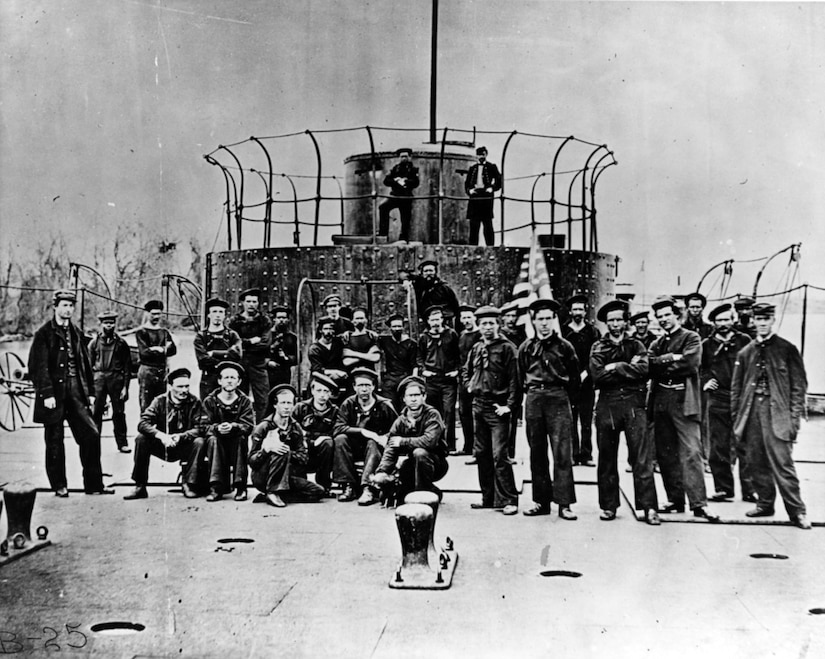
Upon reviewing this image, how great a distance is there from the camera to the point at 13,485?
5656 millimetres

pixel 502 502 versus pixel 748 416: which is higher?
pixel 748 416

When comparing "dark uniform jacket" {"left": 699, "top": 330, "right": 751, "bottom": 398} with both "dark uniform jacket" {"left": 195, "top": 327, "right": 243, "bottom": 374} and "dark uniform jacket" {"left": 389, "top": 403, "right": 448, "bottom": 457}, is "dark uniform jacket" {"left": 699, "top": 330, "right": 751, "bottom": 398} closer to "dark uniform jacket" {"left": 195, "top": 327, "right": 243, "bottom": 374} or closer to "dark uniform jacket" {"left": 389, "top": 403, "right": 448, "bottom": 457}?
"dark uniform jacket" {"left": 389, "top": 403, "right": 448, "bottom": 457}

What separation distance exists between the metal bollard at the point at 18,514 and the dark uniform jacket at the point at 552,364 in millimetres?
3776

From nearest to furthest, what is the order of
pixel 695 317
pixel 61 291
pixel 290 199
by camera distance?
1. pixel 61 291
2. pixel 695 317
3. pixel 290 199

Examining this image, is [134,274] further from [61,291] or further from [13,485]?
[13,485]

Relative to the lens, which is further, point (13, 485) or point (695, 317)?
point (695, 317)

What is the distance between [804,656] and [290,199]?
8677 mm

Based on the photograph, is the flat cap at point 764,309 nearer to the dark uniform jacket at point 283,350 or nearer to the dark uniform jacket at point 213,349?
the dark uniform jacket at point 283,350

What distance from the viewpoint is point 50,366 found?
7027mm

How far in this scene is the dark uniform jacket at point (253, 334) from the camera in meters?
8.84

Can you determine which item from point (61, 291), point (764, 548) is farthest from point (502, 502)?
point (61, 291)

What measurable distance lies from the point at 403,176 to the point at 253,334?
278cm

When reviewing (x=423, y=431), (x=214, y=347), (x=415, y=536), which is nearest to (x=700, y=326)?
(x=423, y=431)

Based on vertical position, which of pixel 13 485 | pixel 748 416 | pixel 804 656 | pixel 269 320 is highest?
pixel 269 320
